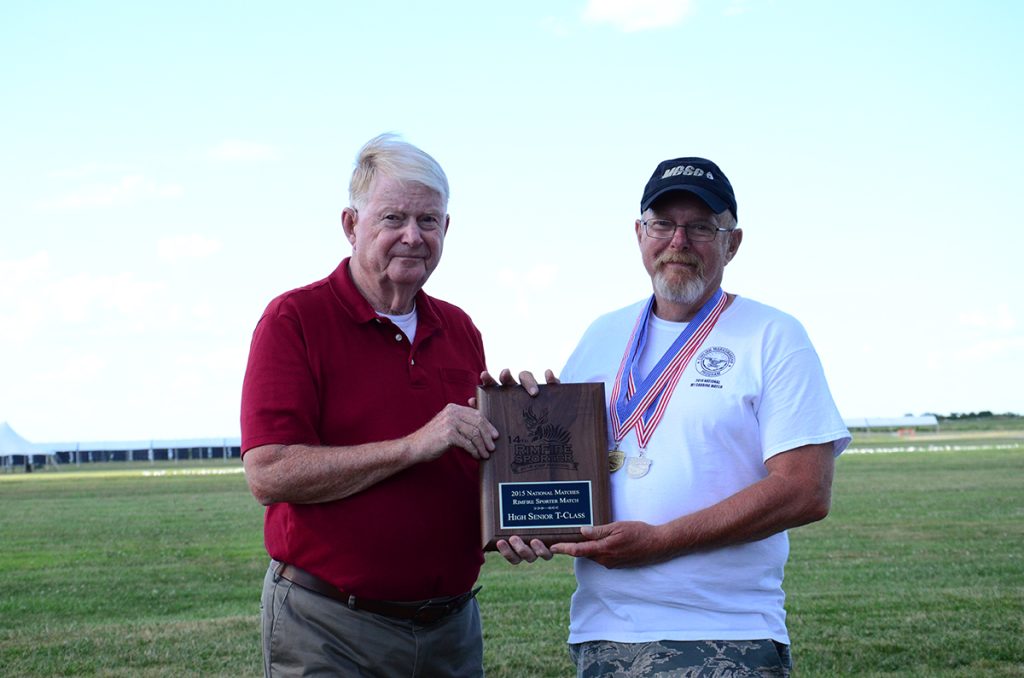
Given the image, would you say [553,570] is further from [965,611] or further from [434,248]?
[434,248]

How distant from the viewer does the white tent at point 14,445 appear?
3312 inches

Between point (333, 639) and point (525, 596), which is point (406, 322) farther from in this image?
point (525, 596)

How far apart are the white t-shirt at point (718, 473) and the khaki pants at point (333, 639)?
0.58m

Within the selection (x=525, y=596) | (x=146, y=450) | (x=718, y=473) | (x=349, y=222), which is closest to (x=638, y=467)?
(x=718, y=473)

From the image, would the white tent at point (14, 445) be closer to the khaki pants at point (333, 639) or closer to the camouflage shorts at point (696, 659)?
the khaki pants at point (333, 639)

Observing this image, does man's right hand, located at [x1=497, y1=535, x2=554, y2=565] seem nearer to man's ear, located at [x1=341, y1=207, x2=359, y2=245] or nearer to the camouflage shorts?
the camouflage shorts

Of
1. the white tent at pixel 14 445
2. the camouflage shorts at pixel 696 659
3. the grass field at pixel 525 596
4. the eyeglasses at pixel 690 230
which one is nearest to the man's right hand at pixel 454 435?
the camouflage shorts at pixel 696 659

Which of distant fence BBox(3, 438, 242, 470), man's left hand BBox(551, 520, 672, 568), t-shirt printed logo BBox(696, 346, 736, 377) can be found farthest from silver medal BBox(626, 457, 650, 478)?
distant fence BBox(3, 438, 242, 470)

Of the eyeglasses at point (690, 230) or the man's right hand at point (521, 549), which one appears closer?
the man's right hand at point (521, 549)

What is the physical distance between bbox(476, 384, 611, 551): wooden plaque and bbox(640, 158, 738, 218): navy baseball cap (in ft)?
2.12

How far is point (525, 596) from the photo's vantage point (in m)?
11.3

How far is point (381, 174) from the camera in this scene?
3.70 metres

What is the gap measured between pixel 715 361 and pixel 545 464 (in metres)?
0.61

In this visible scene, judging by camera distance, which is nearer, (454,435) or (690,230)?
(454,435)
